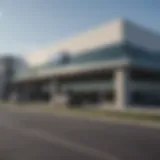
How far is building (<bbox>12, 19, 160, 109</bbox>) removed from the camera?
1617 inches

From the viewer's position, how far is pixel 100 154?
945cm

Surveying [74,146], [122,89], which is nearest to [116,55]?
Answer: [122,89]

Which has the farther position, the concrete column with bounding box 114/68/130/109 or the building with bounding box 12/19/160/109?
the building with bounding box 12/19/160/109

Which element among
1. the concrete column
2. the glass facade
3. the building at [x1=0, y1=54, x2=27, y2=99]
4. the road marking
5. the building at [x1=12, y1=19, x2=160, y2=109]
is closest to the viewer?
the road marking

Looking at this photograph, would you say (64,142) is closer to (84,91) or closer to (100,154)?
(100,154)

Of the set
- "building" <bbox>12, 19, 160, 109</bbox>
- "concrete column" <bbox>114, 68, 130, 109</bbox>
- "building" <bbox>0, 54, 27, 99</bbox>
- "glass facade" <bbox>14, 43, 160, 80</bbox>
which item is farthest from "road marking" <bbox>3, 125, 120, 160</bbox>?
"building" <bbox>0, 54, 27, 99</bbox>

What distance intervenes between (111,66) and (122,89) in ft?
12.8

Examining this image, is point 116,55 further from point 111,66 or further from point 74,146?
point 74,146

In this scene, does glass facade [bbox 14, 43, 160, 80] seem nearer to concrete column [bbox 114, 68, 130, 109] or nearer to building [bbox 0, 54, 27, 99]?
concrete column [bbox 114, 68, 130, 109]

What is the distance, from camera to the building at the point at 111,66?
41062 millimetres

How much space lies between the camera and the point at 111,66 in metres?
41.7

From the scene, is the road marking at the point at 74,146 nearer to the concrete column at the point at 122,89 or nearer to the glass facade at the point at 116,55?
the concrete column at the point at 122,89

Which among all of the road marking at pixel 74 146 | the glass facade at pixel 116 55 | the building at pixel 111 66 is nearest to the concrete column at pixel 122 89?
the building at pixel 111 66

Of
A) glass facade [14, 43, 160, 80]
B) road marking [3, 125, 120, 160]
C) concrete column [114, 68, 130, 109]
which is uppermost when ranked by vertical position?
glass facade [14, 43, 160, 80]
